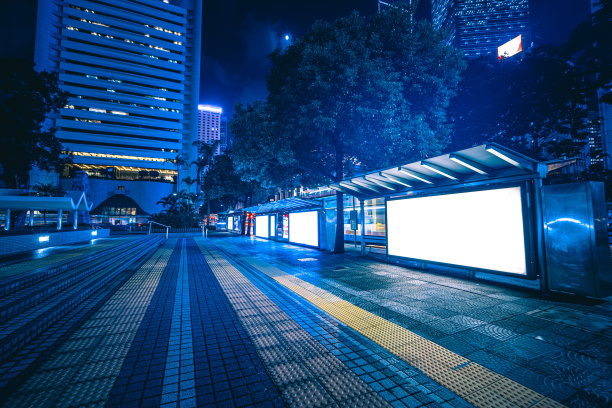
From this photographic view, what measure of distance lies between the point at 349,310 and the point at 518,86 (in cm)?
2198

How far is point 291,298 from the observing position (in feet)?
18.4

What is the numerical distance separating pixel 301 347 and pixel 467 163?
20.3 feet

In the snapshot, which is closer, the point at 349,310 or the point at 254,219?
the point at 349,310

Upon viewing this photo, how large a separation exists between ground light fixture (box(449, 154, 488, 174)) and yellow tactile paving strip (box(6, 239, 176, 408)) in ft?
25.3

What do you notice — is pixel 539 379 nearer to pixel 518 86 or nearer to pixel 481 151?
pixel 481 151

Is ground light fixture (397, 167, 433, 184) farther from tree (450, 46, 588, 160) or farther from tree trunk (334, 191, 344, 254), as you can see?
tree (450, 46, 588, 160)

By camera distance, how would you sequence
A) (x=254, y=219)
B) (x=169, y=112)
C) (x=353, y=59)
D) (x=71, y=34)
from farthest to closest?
(x=169, y=112), (x=71, y=34), (x=254, y=219), (x=353, y=59)

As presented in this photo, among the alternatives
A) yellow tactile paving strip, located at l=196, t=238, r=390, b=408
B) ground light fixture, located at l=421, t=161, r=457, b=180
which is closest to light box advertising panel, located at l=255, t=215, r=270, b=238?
ground light fixture, located at l=421, t=161, r=457, b=180

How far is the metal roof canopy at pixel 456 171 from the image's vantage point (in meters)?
5.68

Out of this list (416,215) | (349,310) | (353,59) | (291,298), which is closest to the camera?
(349,310)

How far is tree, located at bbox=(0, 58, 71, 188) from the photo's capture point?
15.7m

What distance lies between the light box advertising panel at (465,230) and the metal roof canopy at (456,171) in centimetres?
48

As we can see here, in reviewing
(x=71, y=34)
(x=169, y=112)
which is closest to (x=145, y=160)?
(x=169, y=112)

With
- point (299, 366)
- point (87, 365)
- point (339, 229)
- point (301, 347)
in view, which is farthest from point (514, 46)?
point (87, 365)
